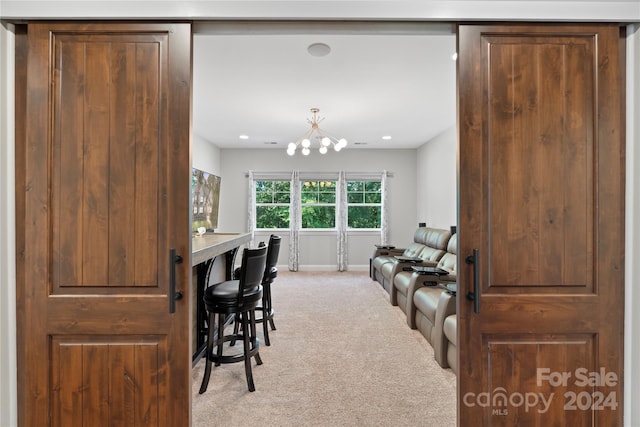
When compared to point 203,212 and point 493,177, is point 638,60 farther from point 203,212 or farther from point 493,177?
point 203,212

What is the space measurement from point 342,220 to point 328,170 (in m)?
1.19

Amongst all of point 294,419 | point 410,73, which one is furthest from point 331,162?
point 294,419

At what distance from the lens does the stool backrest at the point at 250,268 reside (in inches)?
88.0

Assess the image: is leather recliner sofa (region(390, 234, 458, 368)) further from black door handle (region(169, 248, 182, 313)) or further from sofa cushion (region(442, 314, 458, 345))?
black door handle (region(169, 248, 182, 313))

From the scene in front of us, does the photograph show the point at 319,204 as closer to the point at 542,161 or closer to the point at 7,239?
the point at 542,161

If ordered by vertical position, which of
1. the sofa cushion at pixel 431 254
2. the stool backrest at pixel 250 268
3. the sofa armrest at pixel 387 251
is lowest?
the sofa armrest at pixel 387 251

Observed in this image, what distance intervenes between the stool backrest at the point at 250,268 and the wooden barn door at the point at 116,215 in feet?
2.48

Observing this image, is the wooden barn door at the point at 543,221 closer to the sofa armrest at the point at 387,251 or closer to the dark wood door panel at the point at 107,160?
the dark wood door panel at the point at 107,160

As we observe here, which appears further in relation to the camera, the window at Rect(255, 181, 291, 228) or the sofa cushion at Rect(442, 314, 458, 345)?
the window at Rect(255, 181, 291, 228)

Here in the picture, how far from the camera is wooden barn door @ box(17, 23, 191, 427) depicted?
1.48m

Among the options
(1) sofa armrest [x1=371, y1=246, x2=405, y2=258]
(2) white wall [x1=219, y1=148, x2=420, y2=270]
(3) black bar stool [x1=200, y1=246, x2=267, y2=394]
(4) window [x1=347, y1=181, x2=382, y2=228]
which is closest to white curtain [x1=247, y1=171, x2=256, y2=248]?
(2) white wall [x1=219, y1=148, x2=420, y2=270]

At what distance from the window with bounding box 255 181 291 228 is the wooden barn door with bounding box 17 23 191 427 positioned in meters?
5.95

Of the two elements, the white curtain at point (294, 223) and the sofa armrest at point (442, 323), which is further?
the white curtain at point (294, 223)

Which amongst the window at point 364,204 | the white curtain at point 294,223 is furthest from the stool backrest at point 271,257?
the window at point 364,204
